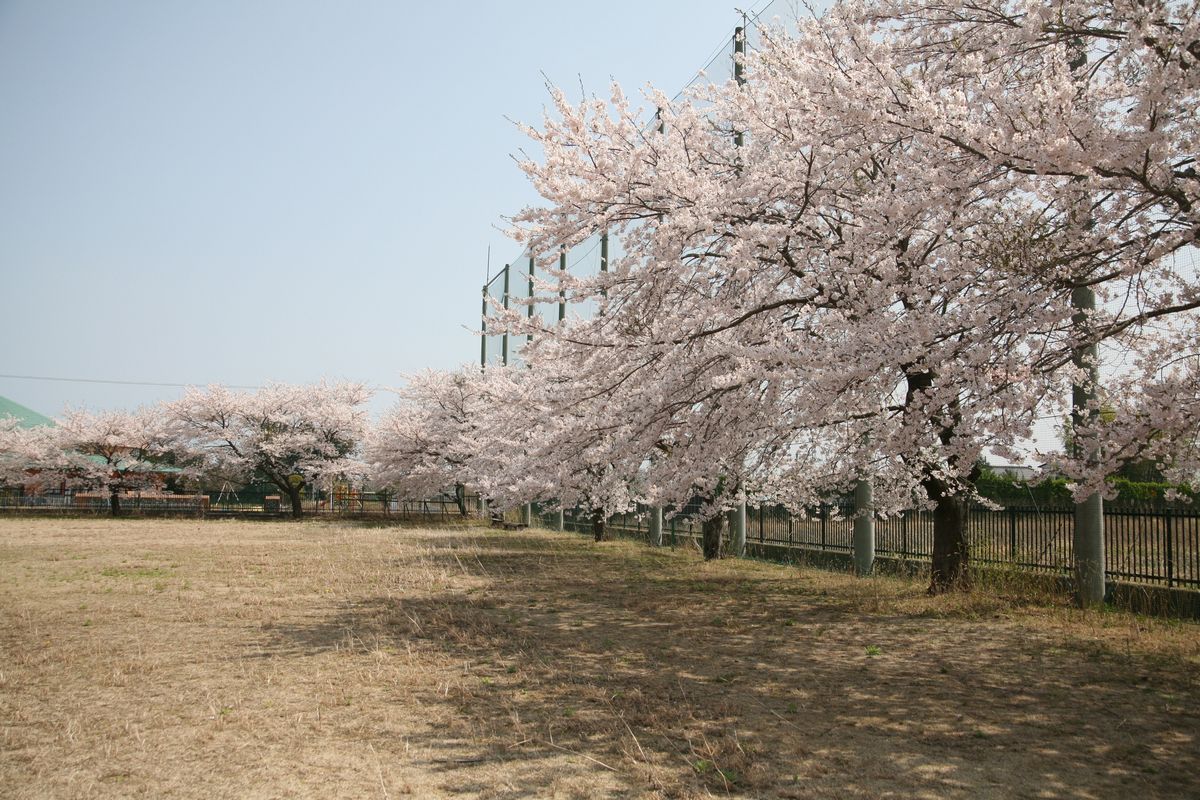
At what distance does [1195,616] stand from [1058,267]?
5403 millimetres

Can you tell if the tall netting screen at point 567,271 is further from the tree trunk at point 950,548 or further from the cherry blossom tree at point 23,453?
the cherry blossom tree at point 23,453

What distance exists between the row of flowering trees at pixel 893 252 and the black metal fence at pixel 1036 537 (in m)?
1.17

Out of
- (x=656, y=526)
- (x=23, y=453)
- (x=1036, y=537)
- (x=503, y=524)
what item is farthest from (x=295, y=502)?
(x=1036, y=537)

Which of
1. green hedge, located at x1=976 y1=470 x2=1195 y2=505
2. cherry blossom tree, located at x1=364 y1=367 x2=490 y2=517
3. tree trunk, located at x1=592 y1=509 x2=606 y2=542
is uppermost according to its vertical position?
cherry blossom tree, located at x1=364 y1=367 x2=490 y2=517

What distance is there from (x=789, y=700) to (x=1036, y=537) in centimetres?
692

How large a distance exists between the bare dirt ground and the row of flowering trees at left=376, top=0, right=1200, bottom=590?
1.64m

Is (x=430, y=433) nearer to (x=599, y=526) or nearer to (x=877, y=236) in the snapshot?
(x=599, y=526)

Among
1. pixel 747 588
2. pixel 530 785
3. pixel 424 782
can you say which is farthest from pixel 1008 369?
pixel 747 588

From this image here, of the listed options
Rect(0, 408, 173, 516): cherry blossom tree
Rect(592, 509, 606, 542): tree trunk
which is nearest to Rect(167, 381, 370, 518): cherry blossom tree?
Rect(0, 408, 173, 516): cherry blossom tree

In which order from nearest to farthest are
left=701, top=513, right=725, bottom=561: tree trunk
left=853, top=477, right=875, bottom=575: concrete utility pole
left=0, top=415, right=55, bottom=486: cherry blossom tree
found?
left=853, top=477, right=875, bottom=575: concrete utility pole < left=701, top=513, right=725, bottom=561: tree trunk < left=0, top=415, right=55, bottom=486: cherry blossom tree

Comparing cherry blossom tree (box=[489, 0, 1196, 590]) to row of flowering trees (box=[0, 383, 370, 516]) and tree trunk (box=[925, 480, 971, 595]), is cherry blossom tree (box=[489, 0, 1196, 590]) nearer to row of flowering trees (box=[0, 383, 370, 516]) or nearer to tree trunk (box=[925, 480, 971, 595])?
tree trunk (box=[925, 480, 971, 595])

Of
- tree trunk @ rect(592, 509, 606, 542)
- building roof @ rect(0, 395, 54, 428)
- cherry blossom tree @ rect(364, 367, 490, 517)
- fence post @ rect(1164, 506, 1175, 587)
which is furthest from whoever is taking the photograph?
building roof @ rect(0, 395, 54, 428)

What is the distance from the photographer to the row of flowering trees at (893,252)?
571cm

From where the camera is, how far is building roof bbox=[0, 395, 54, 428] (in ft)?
167
